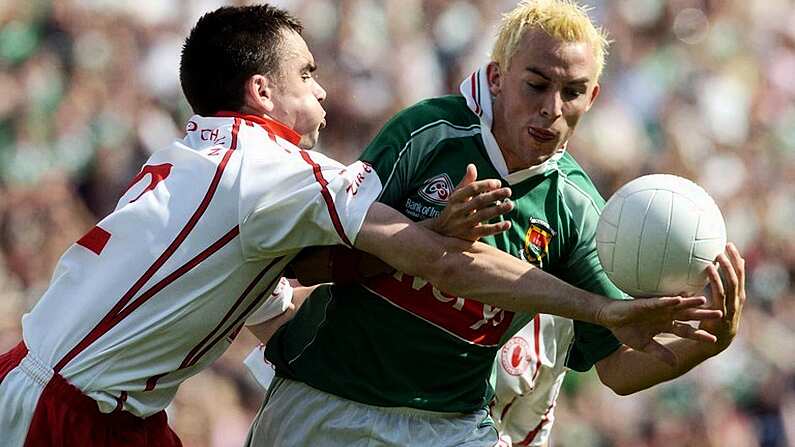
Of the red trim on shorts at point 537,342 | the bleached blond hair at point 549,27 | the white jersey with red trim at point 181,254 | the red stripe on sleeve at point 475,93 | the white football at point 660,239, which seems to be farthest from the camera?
the red trim on shorts at point 537,342

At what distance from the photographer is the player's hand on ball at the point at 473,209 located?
412 centimetres

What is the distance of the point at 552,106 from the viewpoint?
4719 mm

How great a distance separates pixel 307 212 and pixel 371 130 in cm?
499

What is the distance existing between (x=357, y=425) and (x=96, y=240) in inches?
47.3

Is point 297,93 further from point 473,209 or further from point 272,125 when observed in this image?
point 473,209

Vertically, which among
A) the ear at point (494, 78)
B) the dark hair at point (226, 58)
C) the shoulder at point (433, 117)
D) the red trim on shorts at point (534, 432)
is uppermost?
the dark hair at point (226, 58)

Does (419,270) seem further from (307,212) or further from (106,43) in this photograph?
(106,43)

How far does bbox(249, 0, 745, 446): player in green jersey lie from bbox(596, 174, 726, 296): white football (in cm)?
36

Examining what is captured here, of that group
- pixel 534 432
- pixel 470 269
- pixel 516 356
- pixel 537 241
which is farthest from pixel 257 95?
pixel 534 432

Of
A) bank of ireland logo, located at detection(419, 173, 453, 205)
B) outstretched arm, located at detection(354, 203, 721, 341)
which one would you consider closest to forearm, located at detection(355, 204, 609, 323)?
outstretched arm, located at detection(354, 203, 721, 341)

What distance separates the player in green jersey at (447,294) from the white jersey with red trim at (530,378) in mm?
1010

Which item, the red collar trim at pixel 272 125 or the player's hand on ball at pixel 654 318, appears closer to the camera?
the player's hand on ball at pixel 654 318

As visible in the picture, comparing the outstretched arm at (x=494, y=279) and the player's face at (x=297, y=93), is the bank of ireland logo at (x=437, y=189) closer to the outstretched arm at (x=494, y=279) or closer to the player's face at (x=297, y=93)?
the outstretched arm at (x=494, y=279)

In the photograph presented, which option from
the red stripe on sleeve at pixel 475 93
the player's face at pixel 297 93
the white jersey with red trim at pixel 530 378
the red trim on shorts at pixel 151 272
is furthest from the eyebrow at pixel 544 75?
the white jersey with red trim at pixel 530 378
